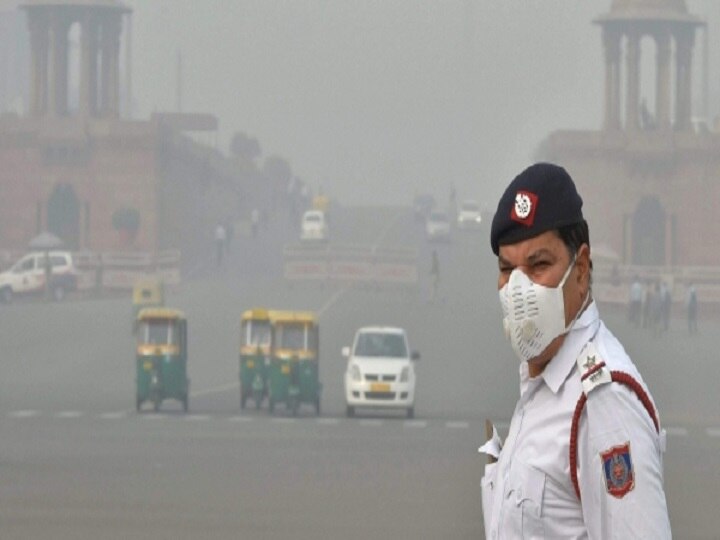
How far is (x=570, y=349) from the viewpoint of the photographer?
3764 millimetres

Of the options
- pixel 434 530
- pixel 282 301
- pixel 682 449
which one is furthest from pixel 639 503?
pixel 282 301

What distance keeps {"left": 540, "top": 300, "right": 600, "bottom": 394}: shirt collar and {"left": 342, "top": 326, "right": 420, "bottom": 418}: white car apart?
29.8 m

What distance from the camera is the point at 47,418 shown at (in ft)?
111

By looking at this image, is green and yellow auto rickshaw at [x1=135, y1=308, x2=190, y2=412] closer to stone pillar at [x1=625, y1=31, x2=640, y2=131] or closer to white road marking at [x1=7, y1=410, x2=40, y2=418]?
white road marking at [x1=7, y1=410, x2=40, y2=418]

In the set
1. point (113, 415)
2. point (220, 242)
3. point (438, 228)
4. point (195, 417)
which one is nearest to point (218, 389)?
point (113, 415)

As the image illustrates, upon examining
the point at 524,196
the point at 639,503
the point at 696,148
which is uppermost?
Answer: the point at 696,148

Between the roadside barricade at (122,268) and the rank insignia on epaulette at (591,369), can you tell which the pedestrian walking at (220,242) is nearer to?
the roadside barricade at (122,268)

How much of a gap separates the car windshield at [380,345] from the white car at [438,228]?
60.0 m

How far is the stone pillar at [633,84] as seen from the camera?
97.6 m

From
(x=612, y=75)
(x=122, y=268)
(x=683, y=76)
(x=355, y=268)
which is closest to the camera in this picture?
(x=355, y=268)

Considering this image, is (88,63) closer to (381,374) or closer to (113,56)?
Answer: (113,56)

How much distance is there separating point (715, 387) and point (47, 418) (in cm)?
1985

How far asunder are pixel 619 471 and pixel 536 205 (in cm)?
55

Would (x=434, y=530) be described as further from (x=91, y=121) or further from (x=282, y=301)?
(x=91, y=121)
